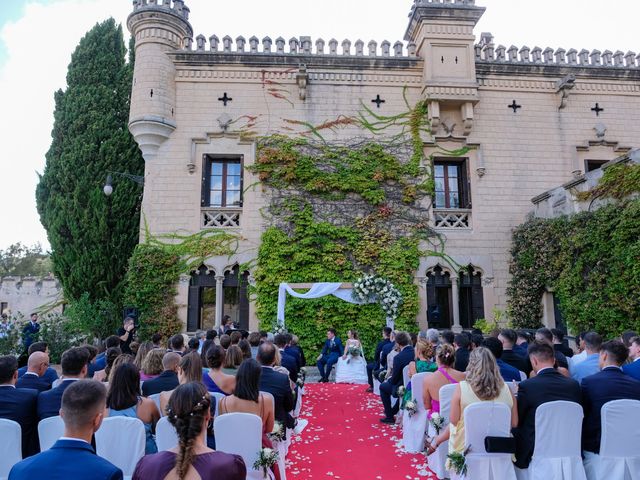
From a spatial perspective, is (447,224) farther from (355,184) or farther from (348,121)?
(348,121)

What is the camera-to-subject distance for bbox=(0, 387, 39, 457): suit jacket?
379 cm

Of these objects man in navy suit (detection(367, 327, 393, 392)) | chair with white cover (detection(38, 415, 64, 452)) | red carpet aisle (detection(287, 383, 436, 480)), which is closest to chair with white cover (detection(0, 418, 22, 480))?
chair with white cover (detection(38, 415, 64, 452))

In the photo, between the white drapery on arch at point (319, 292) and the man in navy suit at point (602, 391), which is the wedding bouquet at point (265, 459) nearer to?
the man in navy suit at point (602, 391)

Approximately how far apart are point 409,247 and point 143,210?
8.30 meters

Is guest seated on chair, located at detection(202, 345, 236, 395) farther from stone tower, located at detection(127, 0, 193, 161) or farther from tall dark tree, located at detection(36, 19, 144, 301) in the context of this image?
tall dark tree, located at detection(36, 19, 144, 301)

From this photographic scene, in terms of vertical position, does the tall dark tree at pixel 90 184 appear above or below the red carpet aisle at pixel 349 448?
above

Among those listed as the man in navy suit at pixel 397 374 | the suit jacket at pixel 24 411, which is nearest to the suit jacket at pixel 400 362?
the man in navy suit at pixel 397 374

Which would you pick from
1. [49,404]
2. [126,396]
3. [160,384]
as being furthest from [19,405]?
[160,384]

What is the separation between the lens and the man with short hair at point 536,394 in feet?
13.0

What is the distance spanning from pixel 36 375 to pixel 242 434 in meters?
2.39

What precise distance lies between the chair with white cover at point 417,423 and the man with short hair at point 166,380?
3.03m

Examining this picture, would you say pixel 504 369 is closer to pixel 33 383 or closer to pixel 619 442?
pixel 619 442

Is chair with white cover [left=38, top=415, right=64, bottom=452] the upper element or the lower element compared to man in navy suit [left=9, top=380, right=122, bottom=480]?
lower

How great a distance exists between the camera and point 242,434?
379cm
